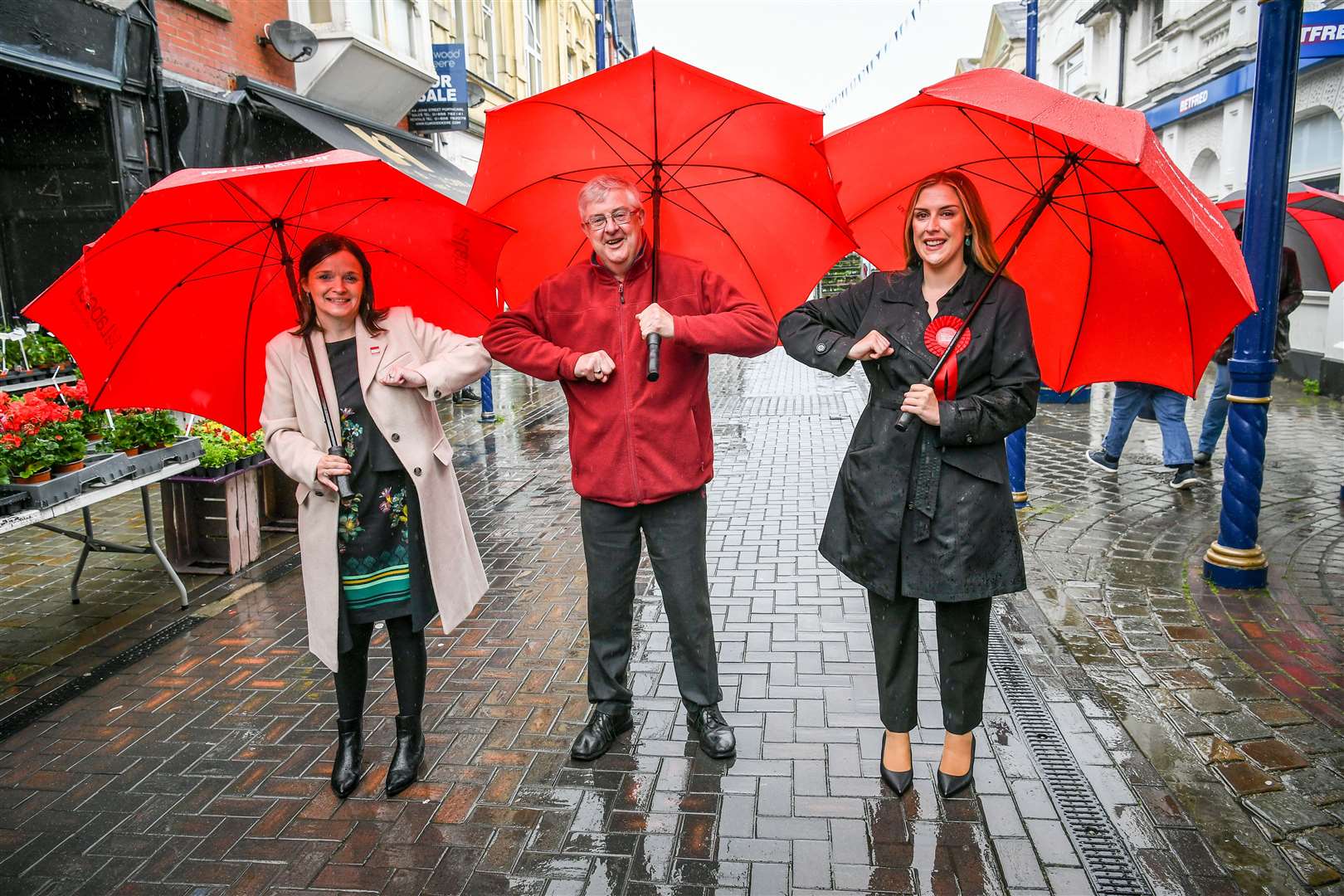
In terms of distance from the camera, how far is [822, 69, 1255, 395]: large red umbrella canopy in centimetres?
300

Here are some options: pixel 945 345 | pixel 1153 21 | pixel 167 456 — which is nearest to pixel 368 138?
pixel 167 456

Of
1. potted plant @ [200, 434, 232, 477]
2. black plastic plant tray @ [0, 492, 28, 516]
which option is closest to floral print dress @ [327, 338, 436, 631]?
black plastic plant tray @ [0, 492, 28, 516]

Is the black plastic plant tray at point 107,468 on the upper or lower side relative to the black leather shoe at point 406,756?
upper

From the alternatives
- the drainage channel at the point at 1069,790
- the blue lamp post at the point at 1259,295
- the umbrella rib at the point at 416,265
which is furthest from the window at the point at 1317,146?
the umbrella rib at the point at 416,265

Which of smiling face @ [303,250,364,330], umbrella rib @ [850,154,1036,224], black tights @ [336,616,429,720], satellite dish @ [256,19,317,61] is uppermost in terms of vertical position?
satellite dish @ [256,19,317,61]

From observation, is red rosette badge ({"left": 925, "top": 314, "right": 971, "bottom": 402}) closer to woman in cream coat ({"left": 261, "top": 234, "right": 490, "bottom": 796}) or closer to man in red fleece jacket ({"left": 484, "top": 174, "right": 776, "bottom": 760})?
man in red fleece jacket ({"left": 484, "top": 174, "right": 776, "bottom": 760})

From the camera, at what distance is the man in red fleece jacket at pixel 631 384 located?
3.41m

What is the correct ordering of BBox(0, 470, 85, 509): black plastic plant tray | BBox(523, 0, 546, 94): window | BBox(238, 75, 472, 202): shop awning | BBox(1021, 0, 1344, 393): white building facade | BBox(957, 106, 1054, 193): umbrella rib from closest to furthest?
BBox(957, 106, 1054, 193): umbrella rib, BBox(0, 470, 85, 509): black plastic plant tray, BBox(238, 75, 472, 202): shop awning, BBox(1021, 0, 1344, 393): white building facade, BBox(523, 0, 546, 94): window

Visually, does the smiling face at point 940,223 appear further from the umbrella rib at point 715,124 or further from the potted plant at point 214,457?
the potted plant at point 214,457

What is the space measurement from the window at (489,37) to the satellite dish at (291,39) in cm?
1039

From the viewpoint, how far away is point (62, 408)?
16.6 ft

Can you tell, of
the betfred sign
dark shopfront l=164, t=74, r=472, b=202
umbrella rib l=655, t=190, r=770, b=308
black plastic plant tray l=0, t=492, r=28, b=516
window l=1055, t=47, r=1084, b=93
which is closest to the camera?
umbrella rib l=655, t=190, r=770, b=308

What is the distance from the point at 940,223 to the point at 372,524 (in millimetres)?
2245

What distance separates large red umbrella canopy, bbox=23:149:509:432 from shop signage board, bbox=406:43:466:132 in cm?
1303
